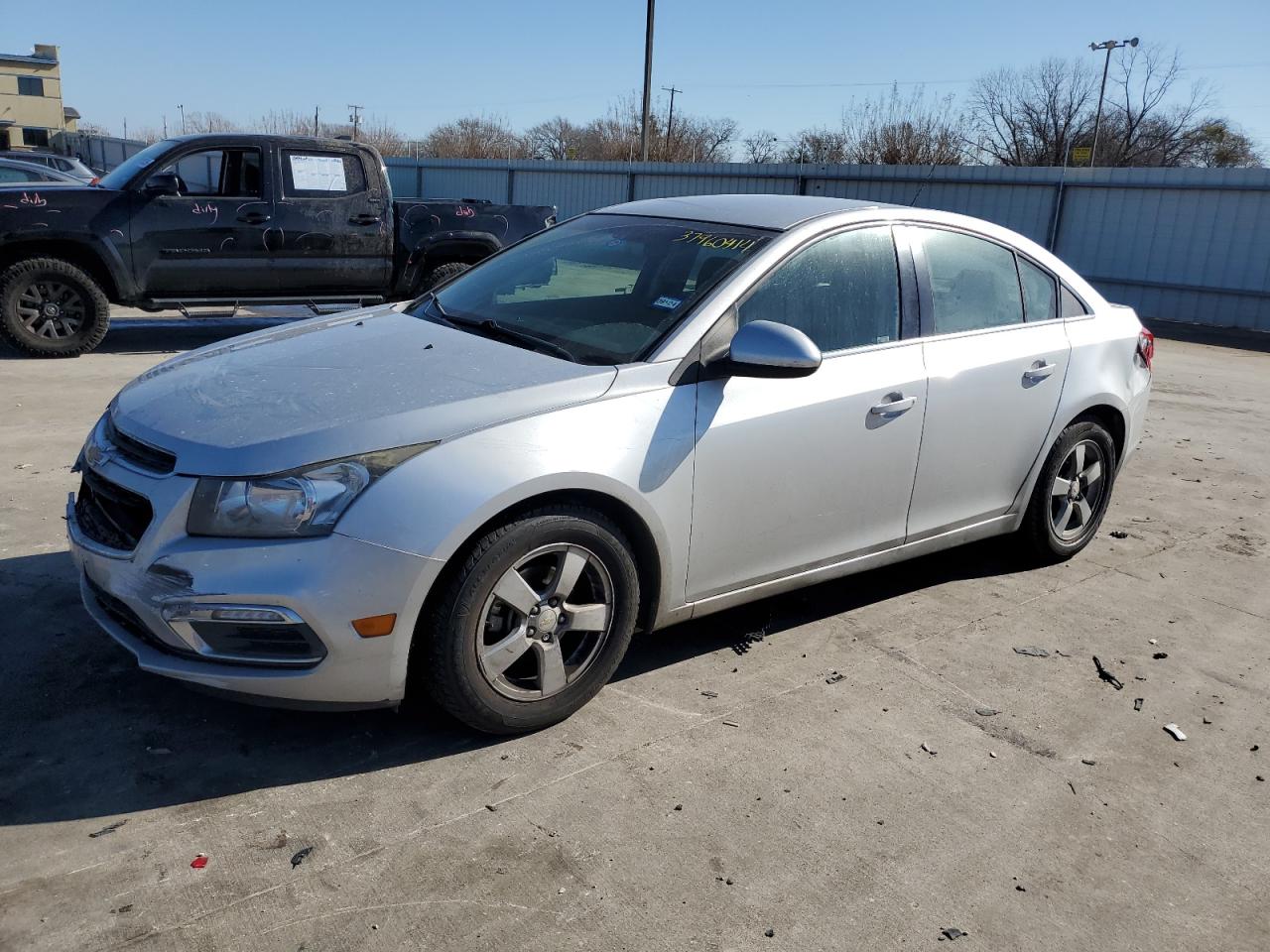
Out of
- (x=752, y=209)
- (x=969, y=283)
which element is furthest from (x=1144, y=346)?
(x=752, y=209)

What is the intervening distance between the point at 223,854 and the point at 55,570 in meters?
2.32

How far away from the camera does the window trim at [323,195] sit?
9805mm

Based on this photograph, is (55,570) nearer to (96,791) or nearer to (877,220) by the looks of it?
(96,791)

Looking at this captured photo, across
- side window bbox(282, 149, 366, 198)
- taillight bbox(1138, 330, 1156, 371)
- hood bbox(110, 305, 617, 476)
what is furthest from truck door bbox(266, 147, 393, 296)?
taillight bbox(1138, 330, 1156, 371)

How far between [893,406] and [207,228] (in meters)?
7.53

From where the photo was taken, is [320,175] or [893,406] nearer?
[893,406]

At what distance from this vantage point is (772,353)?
3.48 m

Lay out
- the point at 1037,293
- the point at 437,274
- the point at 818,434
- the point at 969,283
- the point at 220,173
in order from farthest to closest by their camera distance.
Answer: the point at 437,274 → the point at 220,173 → the point at 1037,293 → the point at 969,283 → the point at 818,434

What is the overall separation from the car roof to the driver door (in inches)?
6.4

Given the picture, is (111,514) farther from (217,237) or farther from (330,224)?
(330,224)

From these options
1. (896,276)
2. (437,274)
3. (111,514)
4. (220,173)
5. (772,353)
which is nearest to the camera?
(111,514)

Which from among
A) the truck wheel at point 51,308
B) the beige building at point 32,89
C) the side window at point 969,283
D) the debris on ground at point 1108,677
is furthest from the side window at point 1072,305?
the beige building at point 32,89

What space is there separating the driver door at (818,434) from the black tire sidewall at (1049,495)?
1.07 m

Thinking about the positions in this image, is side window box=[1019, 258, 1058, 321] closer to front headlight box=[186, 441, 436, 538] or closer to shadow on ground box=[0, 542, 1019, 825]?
shadow on ground box=[0, 542, 1019, 825]
